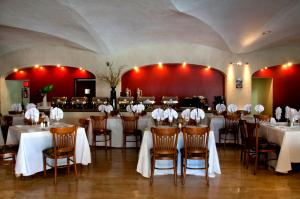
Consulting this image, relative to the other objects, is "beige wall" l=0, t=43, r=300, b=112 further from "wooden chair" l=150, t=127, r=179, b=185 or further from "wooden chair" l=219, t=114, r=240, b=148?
"wooden chair" l=150, t=127, r=179, b=185

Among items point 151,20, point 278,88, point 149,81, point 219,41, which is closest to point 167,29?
point 151,20

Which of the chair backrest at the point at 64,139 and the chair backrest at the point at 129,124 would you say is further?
the chair backrest at the point at 129,124

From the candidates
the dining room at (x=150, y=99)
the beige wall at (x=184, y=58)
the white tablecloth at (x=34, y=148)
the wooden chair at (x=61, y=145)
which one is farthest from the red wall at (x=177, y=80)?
the wooden chair at (x=61, y=145)

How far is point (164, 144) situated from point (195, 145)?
1.75 ft

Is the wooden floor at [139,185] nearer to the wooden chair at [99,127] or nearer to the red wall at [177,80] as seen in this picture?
the wooden chair at [99,127]

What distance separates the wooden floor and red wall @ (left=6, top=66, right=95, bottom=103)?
20.9 ft

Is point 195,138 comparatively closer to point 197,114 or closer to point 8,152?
point 197,114

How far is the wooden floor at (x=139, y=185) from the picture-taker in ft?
12.3

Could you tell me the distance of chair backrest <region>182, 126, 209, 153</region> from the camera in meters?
4.14

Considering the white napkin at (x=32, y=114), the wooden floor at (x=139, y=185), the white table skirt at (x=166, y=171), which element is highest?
the white napkin at (x=32, y=114)

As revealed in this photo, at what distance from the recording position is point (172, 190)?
3926 mm

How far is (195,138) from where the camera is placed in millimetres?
4340

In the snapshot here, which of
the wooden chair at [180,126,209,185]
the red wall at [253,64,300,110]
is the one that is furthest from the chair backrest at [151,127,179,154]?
the red wall at [253,64,300,110]

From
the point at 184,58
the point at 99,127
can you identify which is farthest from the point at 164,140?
the point at 184,58
